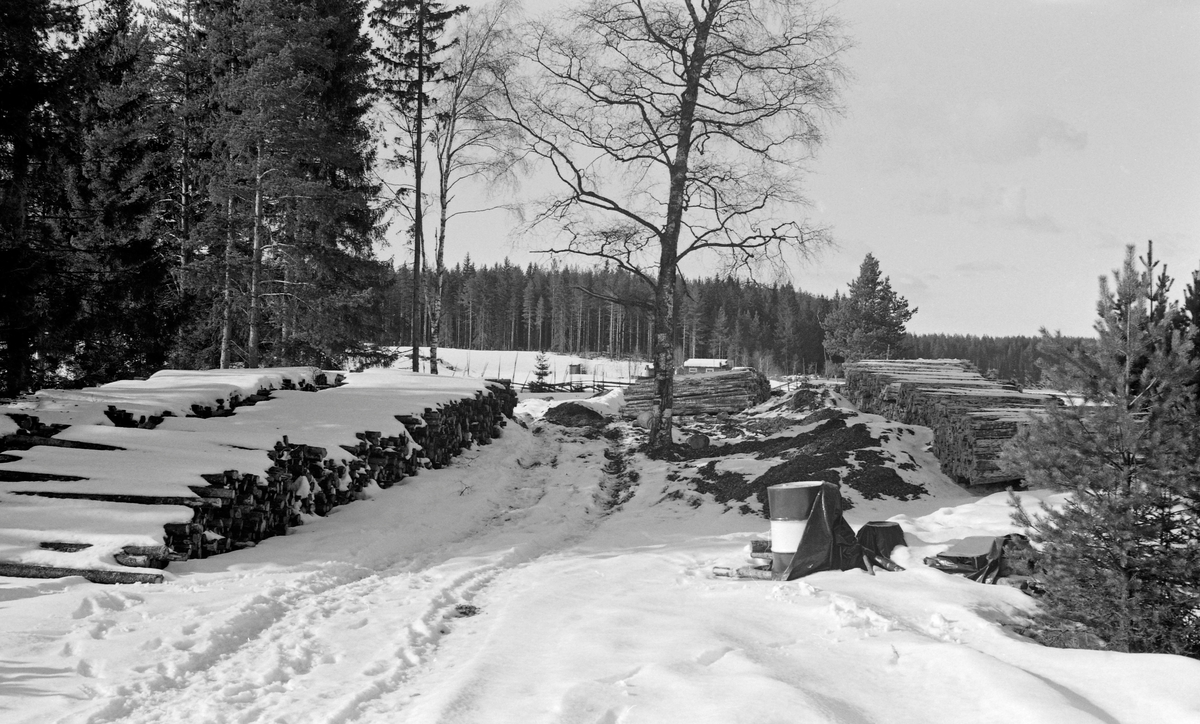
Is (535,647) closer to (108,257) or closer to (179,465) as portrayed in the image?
(179,465)

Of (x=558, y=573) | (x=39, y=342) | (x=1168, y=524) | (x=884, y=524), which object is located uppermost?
(x=39, y=342)

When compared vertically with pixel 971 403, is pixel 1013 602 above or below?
below

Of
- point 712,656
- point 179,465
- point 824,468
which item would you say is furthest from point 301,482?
point 824,468

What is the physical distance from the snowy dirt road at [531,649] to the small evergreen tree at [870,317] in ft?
116

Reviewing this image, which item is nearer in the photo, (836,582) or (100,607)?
(100,607)

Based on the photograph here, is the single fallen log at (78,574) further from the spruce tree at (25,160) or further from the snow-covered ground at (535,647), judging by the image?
the spruce tree at (25,160)

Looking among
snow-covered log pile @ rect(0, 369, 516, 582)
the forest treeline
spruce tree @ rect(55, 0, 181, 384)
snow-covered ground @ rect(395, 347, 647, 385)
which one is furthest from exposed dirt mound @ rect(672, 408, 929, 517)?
the forest treeline

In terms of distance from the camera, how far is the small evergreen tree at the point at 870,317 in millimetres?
40812

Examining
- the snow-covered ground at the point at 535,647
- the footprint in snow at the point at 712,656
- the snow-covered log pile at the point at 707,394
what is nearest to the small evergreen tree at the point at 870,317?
the snow-covered log pile at the point at 707,394

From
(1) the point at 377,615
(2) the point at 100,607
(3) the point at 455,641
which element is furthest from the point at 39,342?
(3) the point at 455,641

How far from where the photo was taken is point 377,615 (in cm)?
575

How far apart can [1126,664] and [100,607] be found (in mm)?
6744

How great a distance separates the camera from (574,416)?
20828mm

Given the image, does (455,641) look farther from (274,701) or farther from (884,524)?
(884,524)
